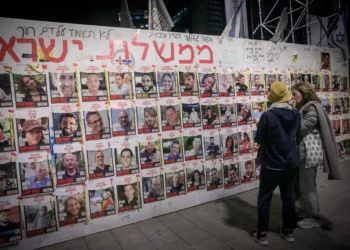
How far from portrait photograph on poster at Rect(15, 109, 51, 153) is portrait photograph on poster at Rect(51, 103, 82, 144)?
117 mm

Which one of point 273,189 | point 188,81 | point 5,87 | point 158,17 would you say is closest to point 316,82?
point 188,81

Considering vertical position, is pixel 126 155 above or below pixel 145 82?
below

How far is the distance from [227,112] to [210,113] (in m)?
0.44

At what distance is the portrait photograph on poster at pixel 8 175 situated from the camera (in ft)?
10.9

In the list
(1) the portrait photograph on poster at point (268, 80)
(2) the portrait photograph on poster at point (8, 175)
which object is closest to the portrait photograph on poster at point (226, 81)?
(1) the portrait photograph on poster at point (268, 80)

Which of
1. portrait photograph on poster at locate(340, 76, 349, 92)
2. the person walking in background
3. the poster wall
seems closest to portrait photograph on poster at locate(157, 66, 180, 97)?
the poster wall

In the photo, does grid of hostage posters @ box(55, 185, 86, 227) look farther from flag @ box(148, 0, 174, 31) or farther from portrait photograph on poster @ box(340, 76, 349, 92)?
portrait photograph on poster @ box(340, 76, 349, 92)

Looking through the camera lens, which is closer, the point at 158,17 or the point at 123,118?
the point at 123,118

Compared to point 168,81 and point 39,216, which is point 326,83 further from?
point 39,216

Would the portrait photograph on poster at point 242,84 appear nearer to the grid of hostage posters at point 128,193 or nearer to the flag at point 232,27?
the flag at point 232,27

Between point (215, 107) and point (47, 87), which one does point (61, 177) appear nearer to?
point (47, 87)

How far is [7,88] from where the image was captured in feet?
10.9

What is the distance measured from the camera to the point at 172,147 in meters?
4.44

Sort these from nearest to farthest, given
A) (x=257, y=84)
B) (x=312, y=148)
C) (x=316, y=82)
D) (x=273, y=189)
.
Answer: (x=273, y=189)
(x=312, y=148)
(x=257, y=84)
(x=316, y=82)
